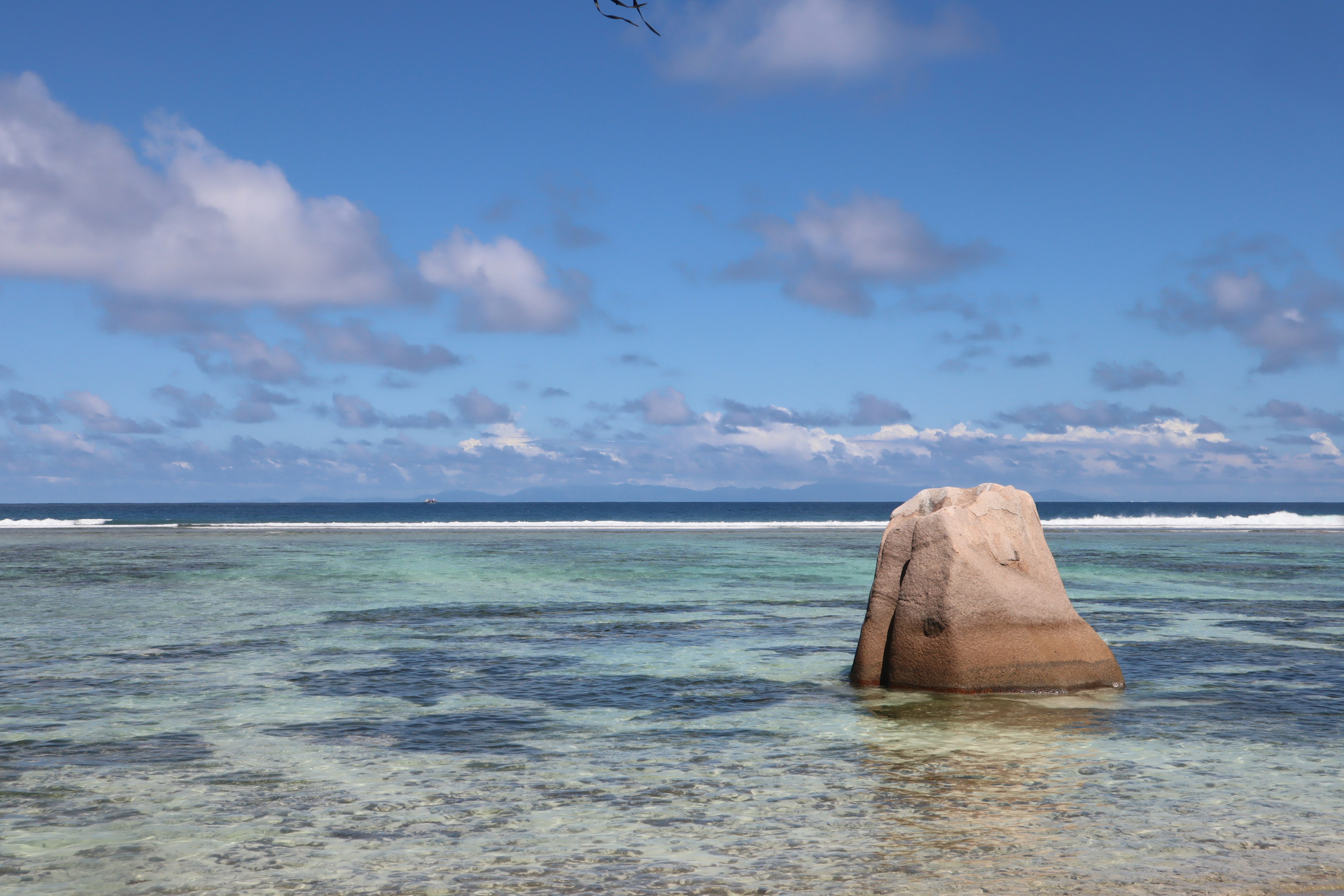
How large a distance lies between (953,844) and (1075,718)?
411 centimetres

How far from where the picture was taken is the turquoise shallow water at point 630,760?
5.64 m

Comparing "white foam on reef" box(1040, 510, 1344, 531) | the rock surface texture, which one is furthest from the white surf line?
the rock surface texture

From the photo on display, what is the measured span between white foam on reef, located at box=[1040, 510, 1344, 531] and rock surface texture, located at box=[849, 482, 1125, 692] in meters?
52.4

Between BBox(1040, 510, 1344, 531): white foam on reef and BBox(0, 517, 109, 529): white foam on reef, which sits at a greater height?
BBox(1040, 510, 1344, 531): white foam on reef

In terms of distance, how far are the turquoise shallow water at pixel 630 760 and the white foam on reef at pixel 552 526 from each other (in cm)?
4635

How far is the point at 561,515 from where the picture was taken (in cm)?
11438

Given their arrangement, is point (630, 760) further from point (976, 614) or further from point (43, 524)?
point (43, 524)

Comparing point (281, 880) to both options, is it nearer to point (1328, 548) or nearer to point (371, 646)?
point (371, 646)

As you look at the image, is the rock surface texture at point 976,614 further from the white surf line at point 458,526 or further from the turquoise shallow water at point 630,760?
the white surf line at point 458,526

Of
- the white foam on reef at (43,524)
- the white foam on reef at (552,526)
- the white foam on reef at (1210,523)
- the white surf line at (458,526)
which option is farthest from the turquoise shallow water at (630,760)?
the white foam on reef at (43,524)

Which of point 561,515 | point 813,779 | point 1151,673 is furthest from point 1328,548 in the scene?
point 561,515

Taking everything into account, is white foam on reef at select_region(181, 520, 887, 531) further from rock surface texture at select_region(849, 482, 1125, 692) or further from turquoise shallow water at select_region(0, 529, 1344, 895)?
rock surface texture at select_region(849, 482, 1125, 692)

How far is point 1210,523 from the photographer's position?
72.6 metres

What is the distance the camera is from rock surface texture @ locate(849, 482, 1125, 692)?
10586 mm
